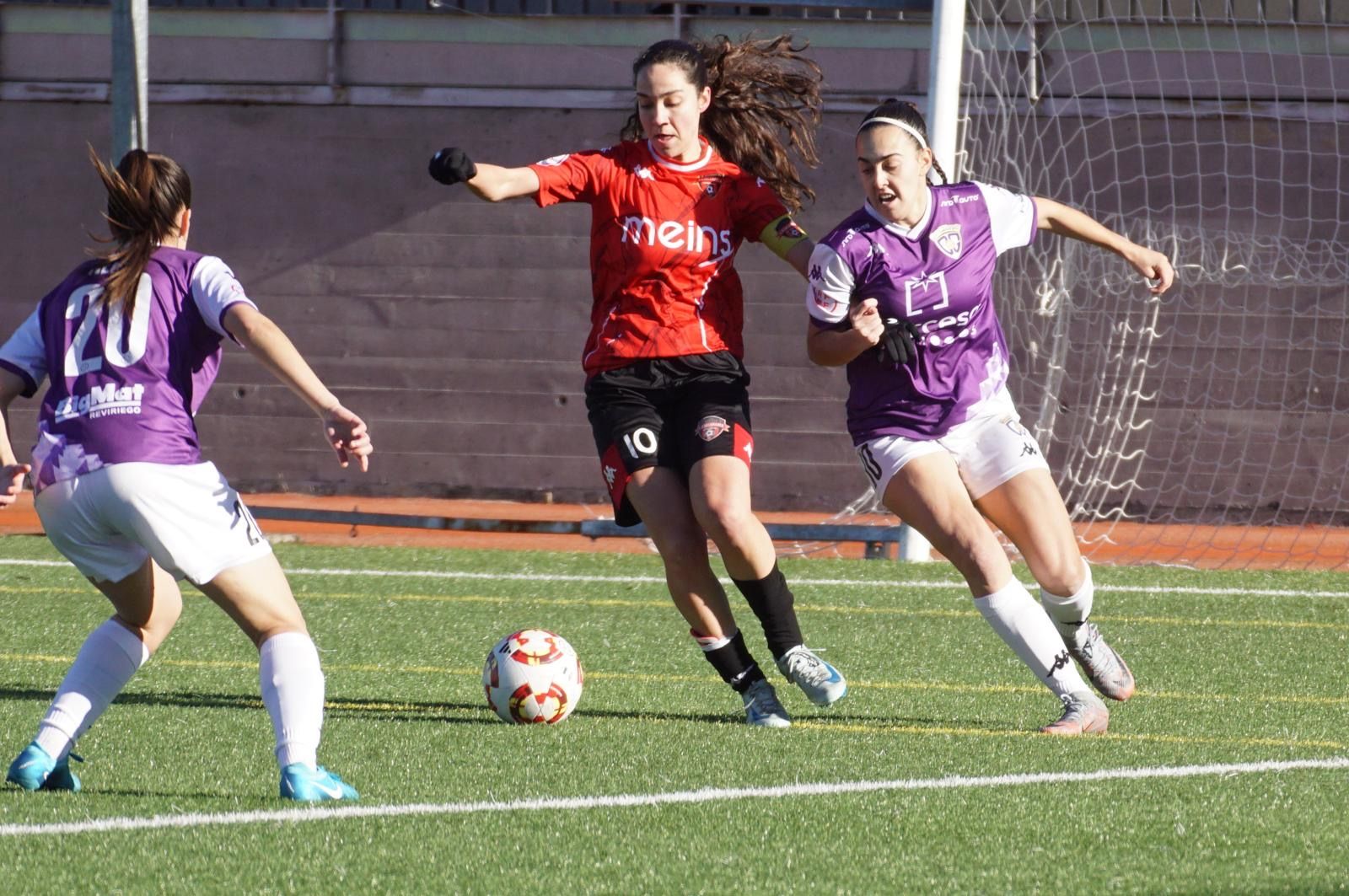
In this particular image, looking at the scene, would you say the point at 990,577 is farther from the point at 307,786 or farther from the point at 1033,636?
the point at 307,786

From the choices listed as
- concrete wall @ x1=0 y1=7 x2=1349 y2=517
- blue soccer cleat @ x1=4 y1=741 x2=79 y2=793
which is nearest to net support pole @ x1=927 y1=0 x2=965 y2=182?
concrete wall @ x1=0 y1=7 x2=1349 y2=517

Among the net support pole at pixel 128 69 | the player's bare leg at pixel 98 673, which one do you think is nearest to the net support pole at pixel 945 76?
the net support pole at pixel 128 69

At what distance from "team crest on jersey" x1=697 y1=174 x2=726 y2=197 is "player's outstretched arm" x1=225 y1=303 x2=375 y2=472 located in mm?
1932

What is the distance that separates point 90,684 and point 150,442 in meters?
0.65

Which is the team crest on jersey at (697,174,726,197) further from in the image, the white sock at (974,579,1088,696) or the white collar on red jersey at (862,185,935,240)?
the white sock at (974,579,1088,696)

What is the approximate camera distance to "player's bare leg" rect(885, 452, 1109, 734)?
5.01 m

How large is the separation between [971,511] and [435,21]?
10308 mm

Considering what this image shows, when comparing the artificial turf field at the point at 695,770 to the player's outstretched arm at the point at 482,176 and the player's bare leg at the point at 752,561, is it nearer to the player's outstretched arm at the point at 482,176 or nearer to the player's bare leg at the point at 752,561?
the player's bare leg at the point at 752,561

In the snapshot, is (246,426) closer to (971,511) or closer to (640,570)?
(640,570)

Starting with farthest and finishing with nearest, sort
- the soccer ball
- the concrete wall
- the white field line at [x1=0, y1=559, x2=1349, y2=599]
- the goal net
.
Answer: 1. the concrete wall
2. the goal net
3. the white field line at [x1=0, y1=559, x2=1349, y2=599]
4. the soccer ball

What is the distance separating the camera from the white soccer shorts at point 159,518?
12.6 feet

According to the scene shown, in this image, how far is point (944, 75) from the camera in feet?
30.4

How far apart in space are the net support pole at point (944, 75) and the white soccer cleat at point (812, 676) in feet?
14.9

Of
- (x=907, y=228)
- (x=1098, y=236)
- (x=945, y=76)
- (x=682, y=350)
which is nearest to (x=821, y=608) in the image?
(x=945, y=76)
